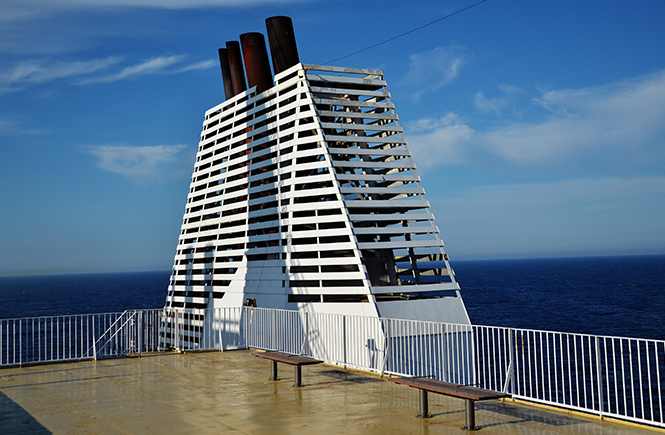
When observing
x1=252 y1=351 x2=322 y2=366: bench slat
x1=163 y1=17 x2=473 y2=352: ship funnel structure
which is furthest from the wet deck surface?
x1=163 y1=17 x2=473 y2=352: ship funnel structure

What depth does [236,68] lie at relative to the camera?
41188mm

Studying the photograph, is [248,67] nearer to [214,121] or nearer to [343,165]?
[214,121]

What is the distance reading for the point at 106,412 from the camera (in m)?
10.4

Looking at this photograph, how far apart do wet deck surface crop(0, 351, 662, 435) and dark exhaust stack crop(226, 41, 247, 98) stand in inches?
1134

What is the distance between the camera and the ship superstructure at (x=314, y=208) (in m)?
27.2

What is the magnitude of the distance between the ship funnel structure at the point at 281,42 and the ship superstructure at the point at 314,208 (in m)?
0.06

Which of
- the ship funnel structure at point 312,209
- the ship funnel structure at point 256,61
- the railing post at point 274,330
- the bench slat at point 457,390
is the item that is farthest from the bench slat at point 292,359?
the ship funnel structure at point 256,61

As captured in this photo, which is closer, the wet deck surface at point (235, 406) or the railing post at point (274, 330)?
the wet deck surface at point (235, 406)

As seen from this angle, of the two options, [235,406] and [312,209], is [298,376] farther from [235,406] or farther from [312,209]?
[312,209]

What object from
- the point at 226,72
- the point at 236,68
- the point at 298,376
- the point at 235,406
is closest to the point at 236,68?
the point at 236,68

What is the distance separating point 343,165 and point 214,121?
13900 millimetres

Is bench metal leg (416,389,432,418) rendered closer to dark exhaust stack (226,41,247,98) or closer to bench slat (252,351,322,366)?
bench slat (252,351,322,366)

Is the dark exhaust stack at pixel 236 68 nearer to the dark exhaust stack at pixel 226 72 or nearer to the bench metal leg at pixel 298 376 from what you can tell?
the dark exhaust stack at pixel 226 72

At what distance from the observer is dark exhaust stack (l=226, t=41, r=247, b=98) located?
4100 centimetres
